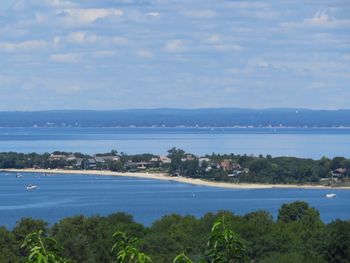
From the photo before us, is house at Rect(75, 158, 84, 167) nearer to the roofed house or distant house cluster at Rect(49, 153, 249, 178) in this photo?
distant house cluster at Rect(49, 153, 249, 178)

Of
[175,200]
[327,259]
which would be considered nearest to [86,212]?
[175,200]

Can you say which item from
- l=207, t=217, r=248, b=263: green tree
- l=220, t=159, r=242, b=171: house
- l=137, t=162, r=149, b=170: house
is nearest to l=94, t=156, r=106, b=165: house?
l=137, t=162, r=149, b=170: house

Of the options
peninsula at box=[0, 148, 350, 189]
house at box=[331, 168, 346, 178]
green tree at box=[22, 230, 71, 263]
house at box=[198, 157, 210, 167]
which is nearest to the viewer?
green tree at box=[22, 230, 71, 263]

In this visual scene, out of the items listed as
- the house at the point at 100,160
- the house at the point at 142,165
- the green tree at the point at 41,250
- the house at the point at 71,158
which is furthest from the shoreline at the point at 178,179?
the green tree at the point at 41,250

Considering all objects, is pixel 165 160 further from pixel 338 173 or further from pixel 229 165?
pixel 338 173

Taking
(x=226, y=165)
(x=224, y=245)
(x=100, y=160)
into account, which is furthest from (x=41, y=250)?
(x=100, y=160)

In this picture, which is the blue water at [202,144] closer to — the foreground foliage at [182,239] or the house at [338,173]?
the house at [338,173]

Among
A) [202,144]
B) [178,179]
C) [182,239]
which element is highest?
[202,144]

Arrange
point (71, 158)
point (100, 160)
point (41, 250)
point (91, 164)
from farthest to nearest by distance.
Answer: point (71, 158) < point (100, 160) < point (91, 164) < point (41, 250)

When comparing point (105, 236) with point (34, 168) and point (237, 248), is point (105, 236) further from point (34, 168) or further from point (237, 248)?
point (34, 168)
